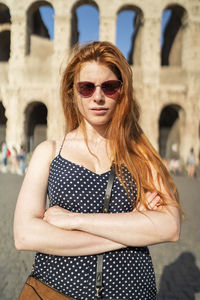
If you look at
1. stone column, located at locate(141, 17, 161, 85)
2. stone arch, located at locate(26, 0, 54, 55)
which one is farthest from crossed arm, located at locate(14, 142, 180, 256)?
stone arch, located at locate(26, 0, 54, 55)

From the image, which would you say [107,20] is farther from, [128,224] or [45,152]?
[128,224]

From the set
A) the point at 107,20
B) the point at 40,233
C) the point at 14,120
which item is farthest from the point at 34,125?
the point at 40,233

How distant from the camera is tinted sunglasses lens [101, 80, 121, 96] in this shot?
1.20m

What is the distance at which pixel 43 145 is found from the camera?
123 cm

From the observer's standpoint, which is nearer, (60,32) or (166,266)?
(166,266)

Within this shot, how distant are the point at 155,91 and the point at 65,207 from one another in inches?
570

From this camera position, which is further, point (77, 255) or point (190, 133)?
point (190, 133)

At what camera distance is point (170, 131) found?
55.6 ft

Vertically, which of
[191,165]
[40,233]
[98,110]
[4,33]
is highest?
[4,33]

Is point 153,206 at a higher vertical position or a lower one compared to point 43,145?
lower

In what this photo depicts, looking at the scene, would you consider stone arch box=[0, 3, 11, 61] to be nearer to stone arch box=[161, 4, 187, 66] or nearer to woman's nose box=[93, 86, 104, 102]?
stone arch box=[161, 4, 187, 66]

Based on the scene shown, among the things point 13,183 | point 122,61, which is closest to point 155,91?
point 13,183

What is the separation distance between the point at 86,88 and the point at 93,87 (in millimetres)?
39

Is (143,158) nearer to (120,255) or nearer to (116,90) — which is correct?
(116,90)
